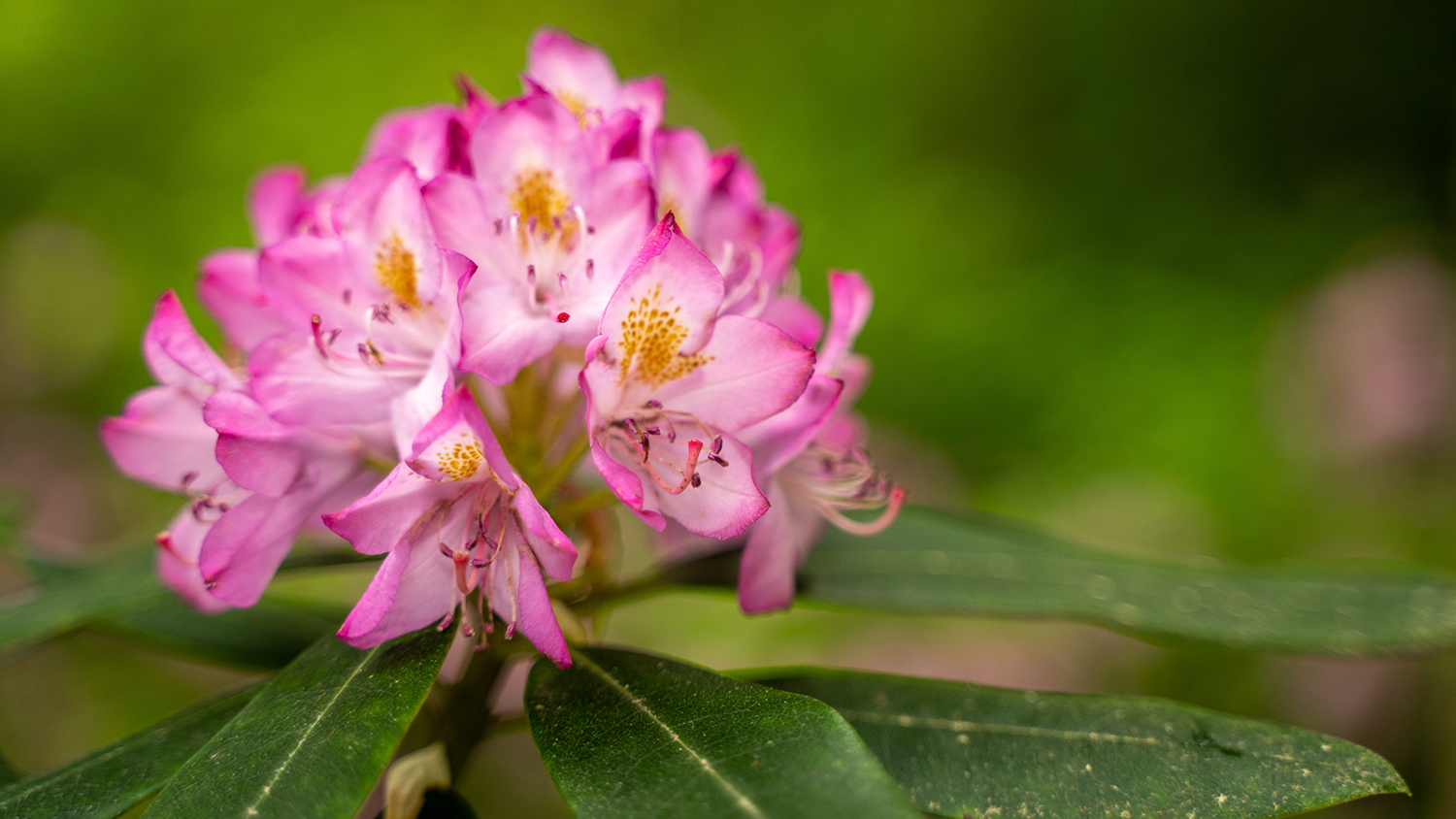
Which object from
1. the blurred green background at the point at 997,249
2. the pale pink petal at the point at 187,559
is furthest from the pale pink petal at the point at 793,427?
the blurred green background at the point at 997,249

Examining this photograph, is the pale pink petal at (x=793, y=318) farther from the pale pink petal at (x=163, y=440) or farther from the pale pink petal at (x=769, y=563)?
the pale pink petal at (x=163, y=440)

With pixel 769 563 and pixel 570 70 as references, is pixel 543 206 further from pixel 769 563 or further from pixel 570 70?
pixel 769 563

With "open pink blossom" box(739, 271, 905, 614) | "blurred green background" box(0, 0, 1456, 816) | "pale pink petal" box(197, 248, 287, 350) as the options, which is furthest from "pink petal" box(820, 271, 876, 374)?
"blurred green background" box(0, 0, 1456, 816)

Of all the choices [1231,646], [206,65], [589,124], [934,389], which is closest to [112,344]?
[206,65]

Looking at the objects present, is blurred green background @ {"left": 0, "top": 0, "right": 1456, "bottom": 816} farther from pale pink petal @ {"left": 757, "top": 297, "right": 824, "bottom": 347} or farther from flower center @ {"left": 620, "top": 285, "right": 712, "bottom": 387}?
flower center @ {"left": 620, "top": 285, "right": 712, "bottom": 387}

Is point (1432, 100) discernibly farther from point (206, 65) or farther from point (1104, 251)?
point (206, 65)

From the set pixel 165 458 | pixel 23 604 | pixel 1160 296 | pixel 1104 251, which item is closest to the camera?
pixel 165 458
